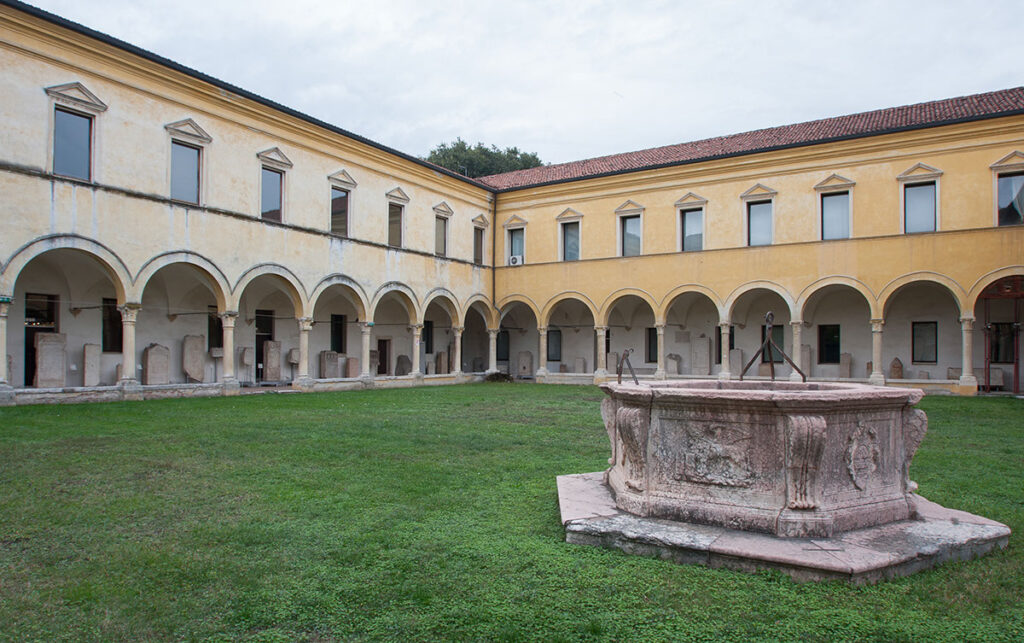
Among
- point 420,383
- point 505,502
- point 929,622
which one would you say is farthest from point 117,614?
point 420,383

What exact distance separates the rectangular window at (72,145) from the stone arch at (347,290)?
6639 millimetres

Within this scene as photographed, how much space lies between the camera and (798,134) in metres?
22.2

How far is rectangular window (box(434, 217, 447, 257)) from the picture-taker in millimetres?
24391

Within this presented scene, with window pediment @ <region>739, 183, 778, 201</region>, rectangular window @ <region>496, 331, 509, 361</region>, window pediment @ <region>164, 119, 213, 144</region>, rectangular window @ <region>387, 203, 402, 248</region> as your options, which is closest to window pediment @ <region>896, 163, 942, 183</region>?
window pediment @ <region>739, 183, 778, 201</region>

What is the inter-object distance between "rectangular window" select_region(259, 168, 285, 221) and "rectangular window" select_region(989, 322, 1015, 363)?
2208 cm

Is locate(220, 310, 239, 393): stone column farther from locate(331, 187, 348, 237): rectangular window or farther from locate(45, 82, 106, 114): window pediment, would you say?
locate(45, 82, 106, 114): window pediment

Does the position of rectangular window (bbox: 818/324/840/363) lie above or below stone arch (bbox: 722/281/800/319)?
below

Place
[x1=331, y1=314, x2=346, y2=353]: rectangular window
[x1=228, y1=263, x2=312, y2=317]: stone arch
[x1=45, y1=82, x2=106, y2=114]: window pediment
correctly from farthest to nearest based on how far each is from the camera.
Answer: [x1=331, y1=314, x2=346, y2=353]: rectangular window → [x1=228, y1=263, x2=312, y2=317]: stone arch → [x1=45, y1=82, x2=106, y2=114]: window pediment

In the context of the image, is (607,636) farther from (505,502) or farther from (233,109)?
(233,109)

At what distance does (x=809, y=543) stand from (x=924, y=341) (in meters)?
20.9

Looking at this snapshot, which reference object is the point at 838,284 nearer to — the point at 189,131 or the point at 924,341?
the point at 924,341

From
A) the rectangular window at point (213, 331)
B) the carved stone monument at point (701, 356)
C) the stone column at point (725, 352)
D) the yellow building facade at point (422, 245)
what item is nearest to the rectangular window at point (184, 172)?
the yellow building facade at point (422, 245)

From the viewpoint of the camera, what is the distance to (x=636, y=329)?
88.0ft

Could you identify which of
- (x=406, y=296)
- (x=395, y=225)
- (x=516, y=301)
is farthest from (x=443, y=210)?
(x=516, y=301)
